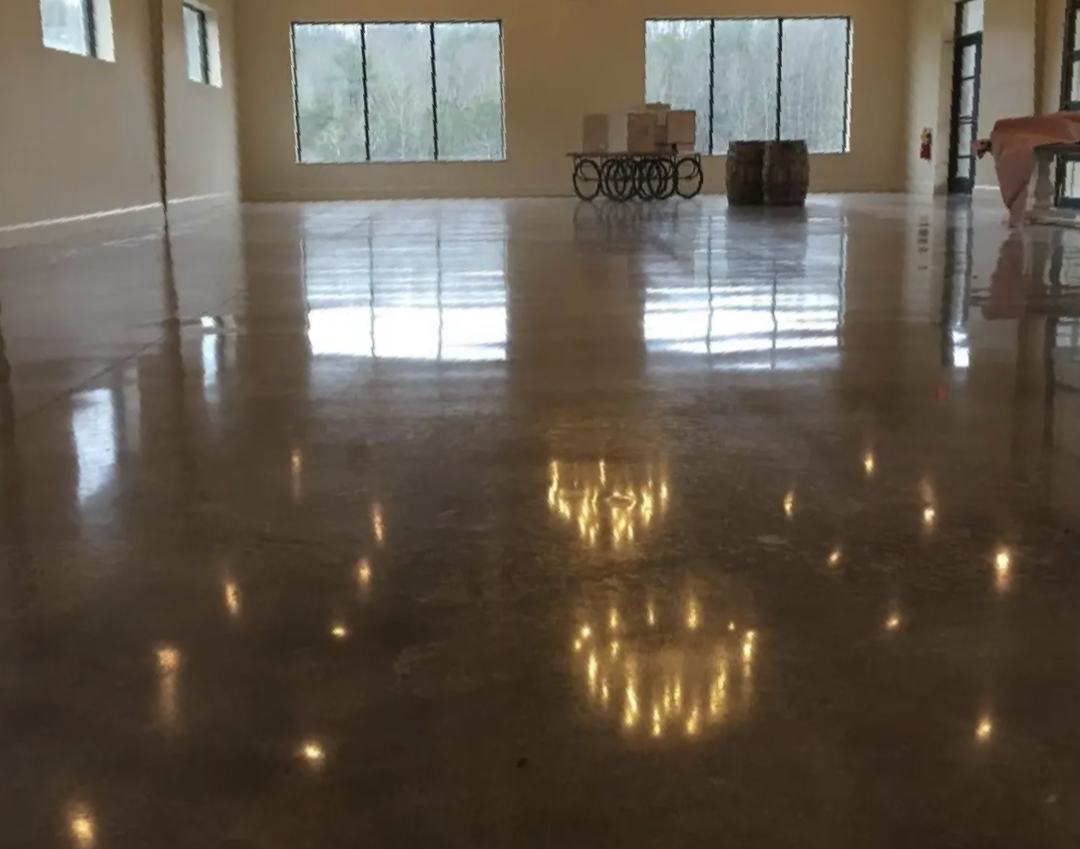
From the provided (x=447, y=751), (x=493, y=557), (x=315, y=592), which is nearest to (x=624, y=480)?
(x=493, y=557)

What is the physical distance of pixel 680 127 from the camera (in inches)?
571

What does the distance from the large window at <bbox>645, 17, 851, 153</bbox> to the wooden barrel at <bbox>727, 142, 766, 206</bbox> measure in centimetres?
493

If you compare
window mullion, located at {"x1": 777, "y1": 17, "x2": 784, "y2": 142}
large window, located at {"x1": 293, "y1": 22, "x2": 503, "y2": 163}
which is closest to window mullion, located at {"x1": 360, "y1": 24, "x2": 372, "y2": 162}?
large window, located at {"x1": 293, "y1": 22, "x2": 503, "y2": 163}

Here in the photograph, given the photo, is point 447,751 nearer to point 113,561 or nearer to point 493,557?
point 493,557

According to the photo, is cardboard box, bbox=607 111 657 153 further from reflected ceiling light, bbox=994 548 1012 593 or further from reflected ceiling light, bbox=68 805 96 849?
reflected ceiling light, bbox=68 805 96 849

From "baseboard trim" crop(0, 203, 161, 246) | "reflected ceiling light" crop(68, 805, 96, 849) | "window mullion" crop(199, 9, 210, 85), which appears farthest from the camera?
"window mullion" crop(199, 9, 210, 85)

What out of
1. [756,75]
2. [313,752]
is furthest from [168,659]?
[756,75]

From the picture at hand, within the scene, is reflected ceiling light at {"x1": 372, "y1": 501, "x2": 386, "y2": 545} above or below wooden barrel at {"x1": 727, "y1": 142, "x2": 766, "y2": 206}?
below

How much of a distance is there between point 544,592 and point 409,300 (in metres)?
3.20

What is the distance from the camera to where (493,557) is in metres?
1.52

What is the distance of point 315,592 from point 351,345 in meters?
2.02

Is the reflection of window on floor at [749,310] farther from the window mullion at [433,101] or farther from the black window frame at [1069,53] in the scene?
the window mullion at [433,101]

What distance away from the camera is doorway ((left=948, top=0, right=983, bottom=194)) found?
15.3 m

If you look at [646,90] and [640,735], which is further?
→ [646,90]
